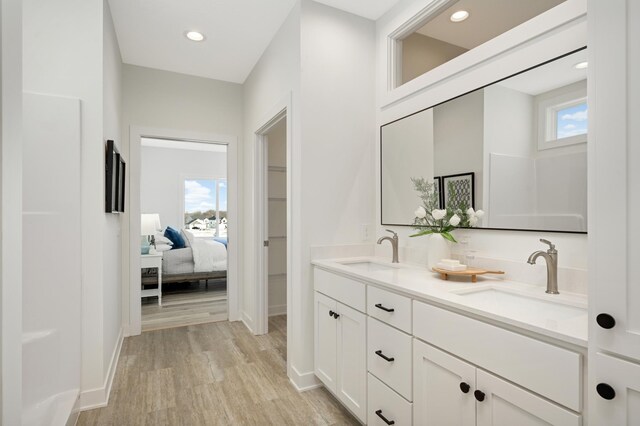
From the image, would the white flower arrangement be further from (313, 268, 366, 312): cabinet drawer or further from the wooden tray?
Result: (313, 268, 366, 312): cabinet drawer

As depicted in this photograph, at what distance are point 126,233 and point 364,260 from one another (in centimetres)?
244

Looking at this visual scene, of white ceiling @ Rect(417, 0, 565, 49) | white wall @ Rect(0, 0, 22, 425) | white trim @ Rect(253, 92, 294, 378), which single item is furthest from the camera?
white trim @ Rect(253, 92, 294, 378)

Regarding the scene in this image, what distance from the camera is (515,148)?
5.53 ft

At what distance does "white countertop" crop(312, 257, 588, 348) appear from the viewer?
1.03 m

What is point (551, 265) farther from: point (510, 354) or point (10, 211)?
point (10, 211)

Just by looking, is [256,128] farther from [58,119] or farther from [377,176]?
[58,119]

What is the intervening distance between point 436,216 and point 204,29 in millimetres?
2391

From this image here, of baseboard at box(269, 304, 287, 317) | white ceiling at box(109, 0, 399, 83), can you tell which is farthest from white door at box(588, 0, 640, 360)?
baseboard at box(269, 304, 287, 317)

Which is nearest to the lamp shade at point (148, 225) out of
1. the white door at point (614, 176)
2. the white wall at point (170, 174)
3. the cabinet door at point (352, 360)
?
the white wall at point (170, 174)

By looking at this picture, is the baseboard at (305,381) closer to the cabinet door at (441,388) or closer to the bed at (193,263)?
the cabinet door at (441,388)

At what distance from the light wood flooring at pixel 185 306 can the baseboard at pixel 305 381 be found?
5.78 feet

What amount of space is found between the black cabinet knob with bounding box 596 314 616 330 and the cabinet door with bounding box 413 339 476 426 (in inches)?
18.0

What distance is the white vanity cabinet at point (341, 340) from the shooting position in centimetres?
188

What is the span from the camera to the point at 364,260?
8.07 feet
